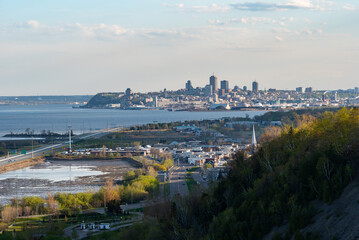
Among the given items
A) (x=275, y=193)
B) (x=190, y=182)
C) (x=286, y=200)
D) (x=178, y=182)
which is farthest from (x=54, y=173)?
(x=286, y=200)

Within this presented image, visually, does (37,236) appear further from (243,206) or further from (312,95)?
(312,95)

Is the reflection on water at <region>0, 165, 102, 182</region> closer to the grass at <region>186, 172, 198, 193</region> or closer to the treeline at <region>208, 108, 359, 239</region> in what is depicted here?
the grass at <region>186, 172, 198, 193</region>

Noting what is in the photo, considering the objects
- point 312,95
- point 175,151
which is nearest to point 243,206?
point 175,151

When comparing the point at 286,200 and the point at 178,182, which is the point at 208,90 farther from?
the point at 286,200

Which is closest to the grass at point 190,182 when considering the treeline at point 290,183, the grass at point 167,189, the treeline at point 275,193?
the grass at point 167,189

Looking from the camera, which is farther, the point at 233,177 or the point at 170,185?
the point at 170,185

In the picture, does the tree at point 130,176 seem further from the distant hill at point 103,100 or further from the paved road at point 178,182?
the distant hill at point 103,100

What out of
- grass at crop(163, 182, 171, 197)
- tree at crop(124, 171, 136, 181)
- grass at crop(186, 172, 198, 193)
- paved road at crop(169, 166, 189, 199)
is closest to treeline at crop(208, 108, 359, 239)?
paved road at crop(169, 166, 189, 199)
